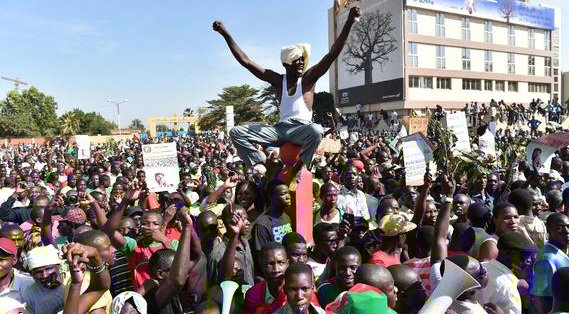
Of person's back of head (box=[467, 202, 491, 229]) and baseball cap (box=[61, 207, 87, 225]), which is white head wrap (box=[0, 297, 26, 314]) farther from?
person's back of head (box=[467, 202, 491, 229])

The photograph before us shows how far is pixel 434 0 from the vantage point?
131 ft

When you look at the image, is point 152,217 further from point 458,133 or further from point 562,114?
point 562,114

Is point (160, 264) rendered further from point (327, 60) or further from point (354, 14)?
point (354, 14)

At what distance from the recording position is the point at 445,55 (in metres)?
40.6

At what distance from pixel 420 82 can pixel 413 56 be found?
221 cm

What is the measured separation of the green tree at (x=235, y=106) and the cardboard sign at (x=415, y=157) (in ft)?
143

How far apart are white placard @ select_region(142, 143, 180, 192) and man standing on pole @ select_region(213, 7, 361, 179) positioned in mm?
2101

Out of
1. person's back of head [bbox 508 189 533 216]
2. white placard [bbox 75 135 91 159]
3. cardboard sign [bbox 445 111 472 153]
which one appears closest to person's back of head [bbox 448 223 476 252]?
person's back of head [bbox 508 189 533 216]

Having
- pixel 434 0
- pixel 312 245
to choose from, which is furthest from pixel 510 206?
pixel 434 0

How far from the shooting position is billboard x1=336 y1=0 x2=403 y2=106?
39.0 meters

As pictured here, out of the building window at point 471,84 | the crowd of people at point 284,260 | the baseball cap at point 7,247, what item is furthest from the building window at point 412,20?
the baseball cap at point 7,247

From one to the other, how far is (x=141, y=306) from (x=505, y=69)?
46579 mm

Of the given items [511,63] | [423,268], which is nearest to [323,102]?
[511,63]

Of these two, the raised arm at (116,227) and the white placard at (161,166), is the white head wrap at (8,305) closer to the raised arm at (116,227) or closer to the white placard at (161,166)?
the raised arm at (116,227)
